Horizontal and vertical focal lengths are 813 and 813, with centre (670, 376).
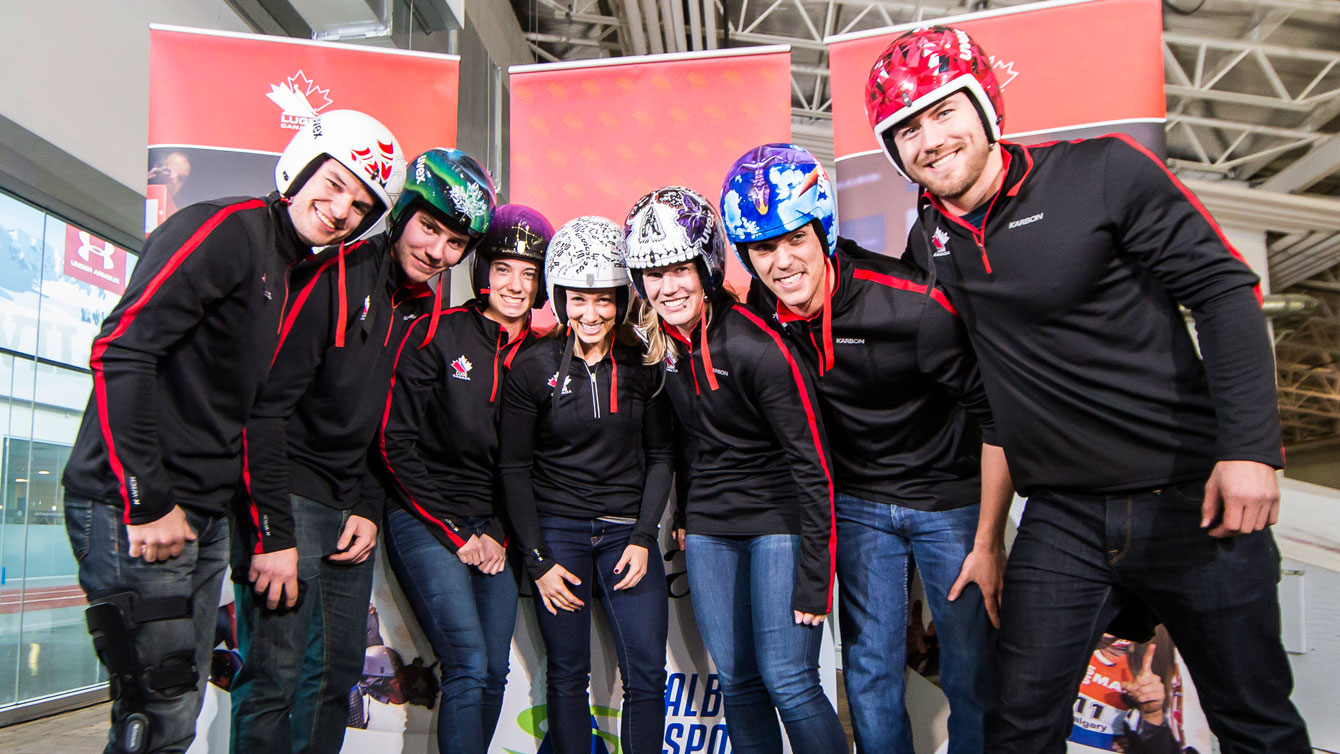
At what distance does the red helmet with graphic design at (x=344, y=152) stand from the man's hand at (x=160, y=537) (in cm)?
86

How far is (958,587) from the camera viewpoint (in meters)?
2.13

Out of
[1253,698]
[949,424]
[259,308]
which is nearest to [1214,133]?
[949,424]

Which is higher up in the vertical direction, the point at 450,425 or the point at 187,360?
the point at 187,360

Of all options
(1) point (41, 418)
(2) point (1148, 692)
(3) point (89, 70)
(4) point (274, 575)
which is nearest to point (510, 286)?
(4) point (274, 575)

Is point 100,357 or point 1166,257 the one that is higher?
point 1166,257

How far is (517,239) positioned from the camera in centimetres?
281

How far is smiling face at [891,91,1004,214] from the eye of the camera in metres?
1.83

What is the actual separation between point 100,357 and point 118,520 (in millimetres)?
357

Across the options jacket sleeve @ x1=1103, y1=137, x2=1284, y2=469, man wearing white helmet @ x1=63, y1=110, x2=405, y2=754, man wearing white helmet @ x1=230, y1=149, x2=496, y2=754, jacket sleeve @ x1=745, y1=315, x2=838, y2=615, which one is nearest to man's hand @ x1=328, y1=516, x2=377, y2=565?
man wearing white helmet @ x1=230, y1=149, x2=496, y2=754

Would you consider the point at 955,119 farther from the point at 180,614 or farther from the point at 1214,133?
the point at 1214,133

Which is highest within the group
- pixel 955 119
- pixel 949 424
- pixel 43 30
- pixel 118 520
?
pixel 43 30

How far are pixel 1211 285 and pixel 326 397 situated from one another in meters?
2.16

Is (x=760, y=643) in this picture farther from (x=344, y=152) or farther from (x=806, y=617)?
(x=344, y=152)

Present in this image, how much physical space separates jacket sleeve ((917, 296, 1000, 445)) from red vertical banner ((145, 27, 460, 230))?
9.06 ft
